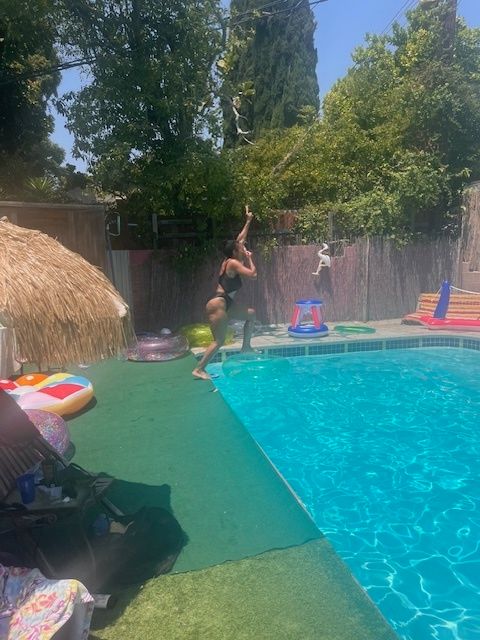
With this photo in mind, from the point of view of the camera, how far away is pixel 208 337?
29.6ft

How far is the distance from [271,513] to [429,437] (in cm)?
254

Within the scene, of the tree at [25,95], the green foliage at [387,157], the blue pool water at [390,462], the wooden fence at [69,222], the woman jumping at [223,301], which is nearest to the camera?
the blue pool water at [390,462]

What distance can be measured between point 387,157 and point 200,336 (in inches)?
254

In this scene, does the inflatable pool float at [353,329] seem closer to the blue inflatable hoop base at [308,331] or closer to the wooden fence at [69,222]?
the blue inflatable hoop base at [308,331]

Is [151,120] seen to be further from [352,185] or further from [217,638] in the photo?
[217,638]

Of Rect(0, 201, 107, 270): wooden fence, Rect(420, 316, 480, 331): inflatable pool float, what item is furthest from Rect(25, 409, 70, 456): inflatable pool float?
Rect(420, 316, 480, 331): inflatable pool float

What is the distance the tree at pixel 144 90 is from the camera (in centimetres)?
915

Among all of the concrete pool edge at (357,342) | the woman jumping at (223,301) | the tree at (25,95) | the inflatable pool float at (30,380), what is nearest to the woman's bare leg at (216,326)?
the woman jumping at (223,301)

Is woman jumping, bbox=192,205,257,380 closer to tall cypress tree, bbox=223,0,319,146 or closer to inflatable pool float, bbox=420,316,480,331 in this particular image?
inflatable pool float, bbox=420,316,480,331

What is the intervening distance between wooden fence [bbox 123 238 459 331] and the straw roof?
7.07 meters

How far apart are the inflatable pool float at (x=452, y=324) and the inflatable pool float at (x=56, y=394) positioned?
6.73m

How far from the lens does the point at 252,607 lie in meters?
2.63

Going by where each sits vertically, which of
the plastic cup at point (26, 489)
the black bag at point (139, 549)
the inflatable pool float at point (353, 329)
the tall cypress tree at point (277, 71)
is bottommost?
the black bag at point (139, 549)

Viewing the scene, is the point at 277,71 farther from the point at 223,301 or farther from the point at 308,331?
the point at 223,301
